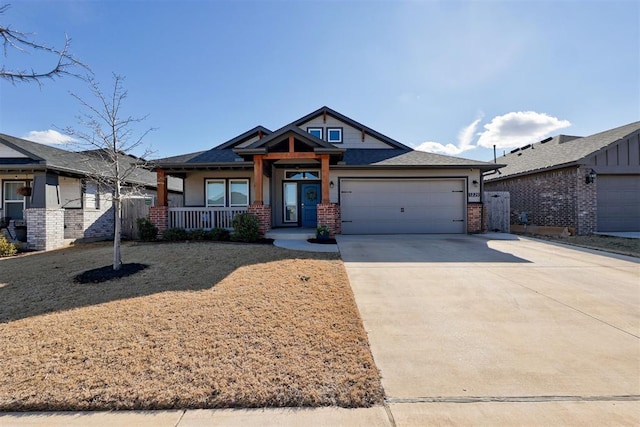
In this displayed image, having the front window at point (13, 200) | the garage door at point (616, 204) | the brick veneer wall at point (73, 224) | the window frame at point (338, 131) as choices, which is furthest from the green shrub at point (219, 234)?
the garage door at point (616, 204)

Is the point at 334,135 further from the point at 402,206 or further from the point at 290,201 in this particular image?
the point at 402,206

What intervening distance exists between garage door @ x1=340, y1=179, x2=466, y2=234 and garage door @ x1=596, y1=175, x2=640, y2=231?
19.7 ft

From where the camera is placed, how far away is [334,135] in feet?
45.2

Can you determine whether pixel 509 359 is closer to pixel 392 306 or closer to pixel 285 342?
pixel 392 306

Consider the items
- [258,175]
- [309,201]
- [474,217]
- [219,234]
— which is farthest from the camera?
[309,201]

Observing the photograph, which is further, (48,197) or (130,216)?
(130,216)

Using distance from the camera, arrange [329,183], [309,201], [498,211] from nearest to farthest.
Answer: [329,183] → [309,201] → [498,211]

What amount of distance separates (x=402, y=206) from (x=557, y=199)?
24.1 ft

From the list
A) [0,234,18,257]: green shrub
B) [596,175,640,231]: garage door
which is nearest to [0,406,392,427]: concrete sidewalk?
[0,234,18,257]: green shrub

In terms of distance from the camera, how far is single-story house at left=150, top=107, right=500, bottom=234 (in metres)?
10.0

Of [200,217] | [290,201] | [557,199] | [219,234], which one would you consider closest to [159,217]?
[200,217]

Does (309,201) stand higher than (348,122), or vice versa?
(348,122)

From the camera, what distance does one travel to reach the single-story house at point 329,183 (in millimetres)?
10016

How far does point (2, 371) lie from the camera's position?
2555mm
